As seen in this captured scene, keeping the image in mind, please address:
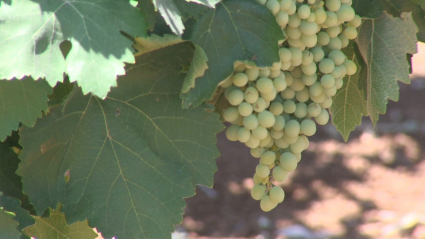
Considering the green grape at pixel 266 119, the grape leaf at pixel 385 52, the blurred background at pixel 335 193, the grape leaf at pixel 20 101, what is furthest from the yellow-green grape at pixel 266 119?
the blurred background at pixel 335 193

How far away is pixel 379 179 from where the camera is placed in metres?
3.97

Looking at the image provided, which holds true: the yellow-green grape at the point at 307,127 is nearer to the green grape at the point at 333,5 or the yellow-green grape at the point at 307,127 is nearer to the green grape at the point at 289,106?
the green grape at the point at 289,106

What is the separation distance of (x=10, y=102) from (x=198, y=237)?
10.1ft

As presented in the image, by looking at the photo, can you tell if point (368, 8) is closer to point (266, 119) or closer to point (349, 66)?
point (349, 66)

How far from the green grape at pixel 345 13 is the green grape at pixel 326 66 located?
7 cm

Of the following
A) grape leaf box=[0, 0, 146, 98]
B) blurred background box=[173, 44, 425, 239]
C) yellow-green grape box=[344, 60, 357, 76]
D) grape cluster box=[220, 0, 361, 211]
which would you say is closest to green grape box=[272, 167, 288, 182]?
grape cluster box=[220, 0, 361, 211]

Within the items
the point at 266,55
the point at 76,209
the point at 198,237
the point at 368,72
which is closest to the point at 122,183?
the point at 76,209

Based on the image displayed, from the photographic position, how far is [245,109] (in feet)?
2.40

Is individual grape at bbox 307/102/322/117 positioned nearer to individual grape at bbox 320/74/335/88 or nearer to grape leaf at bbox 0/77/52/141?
individual grape at bbox 320/74/335/88

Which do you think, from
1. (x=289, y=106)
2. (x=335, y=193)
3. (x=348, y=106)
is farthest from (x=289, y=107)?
(x=335, y=193)

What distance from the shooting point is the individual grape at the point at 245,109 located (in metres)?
0.73

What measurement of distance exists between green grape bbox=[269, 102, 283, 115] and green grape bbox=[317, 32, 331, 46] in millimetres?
123

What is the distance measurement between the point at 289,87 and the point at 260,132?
10cm

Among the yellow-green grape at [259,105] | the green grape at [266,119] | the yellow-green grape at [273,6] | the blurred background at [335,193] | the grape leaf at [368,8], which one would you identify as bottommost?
the blurred background at [335,193]
